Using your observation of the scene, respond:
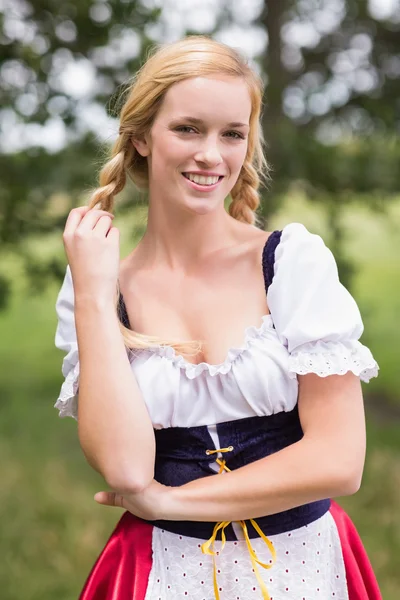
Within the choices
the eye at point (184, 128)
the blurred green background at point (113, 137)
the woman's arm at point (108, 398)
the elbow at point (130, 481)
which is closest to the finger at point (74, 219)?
the woman's arm at point (108, 398)

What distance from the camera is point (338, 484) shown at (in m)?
1.48

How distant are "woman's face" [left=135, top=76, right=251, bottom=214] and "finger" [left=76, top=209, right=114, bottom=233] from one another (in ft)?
0.44

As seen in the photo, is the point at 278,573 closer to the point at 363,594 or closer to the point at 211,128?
the point at 363,594

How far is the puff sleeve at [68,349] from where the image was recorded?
169 cm

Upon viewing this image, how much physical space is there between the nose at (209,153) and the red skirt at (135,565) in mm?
662

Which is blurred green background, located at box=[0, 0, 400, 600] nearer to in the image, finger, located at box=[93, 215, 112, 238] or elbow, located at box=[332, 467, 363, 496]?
finger, located at box=[93, 215, 112, 238]

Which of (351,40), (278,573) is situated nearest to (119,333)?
(278,573)

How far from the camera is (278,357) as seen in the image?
1520 mm

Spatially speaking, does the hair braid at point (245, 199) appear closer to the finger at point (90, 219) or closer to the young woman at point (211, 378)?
the young woman at point (211, 378)

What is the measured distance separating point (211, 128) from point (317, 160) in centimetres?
268

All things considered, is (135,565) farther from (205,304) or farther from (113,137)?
(113,137)

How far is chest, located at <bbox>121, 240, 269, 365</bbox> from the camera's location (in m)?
1.59

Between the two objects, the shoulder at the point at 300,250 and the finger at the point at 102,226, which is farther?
the finger at the point at 102,226

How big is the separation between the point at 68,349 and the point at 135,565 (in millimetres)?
424
